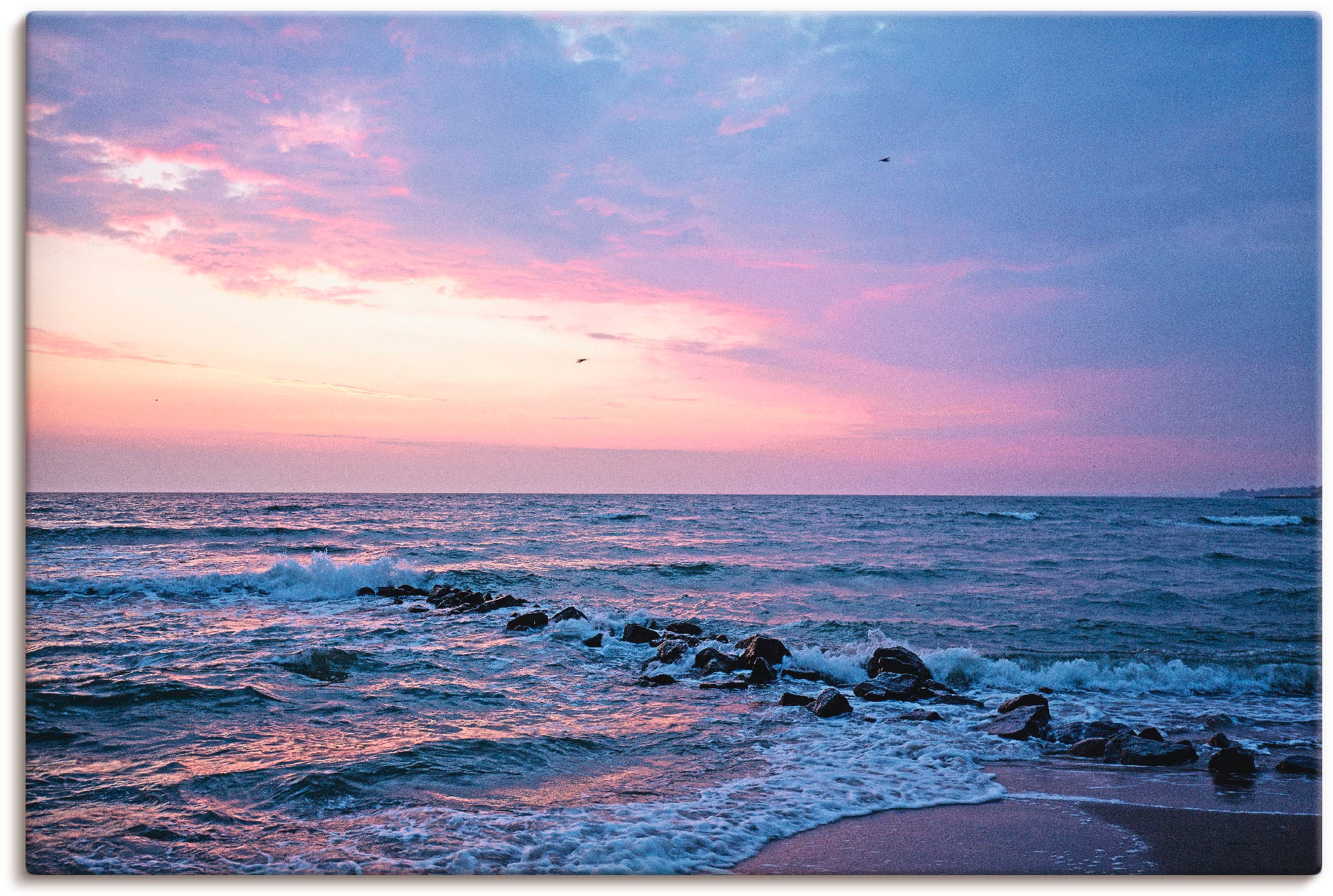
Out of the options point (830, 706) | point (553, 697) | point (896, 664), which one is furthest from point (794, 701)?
point (553, 697)

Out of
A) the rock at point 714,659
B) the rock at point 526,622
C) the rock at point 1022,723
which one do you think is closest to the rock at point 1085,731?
the rock at point 1022,723

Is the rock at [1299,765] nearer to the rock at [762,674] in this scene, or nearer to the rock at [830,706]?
the rock at [830,706]

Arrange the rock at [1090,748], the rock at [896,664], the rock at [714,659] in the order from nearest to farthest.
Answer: the rock at [1090,748]
the rock at [896,664]
the rock at [714,659]

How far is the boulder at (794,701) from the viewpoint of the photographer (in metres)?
5.93

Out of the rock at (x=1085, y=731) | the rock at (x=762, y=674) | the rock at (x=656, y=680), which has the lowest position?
the rock at (x=656, y=680)

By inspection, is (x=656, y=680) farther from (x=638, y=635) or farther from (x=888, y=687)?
(x=888, y=687)

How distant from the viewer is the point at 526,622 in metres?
9.10

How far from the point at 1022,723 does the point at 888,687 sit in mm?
1204

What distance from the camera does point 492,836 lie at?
351 cm

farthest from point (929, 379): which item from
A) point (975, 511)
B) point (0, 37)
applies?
point (975, 511)

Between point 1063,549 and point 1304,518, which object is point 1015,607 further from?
point 1063,549

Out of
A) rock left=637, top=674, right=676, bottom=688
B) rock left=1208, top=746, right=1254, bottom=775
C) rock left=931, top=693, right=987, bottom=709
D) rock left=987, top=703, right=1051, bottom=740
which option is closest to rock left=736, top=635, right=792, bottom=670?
rock left=637, top=674, right=676, bottom=688

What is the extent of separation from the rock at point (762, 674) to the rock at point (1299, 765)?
11.6 ft

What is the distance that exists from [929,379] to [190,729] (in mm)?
5952
